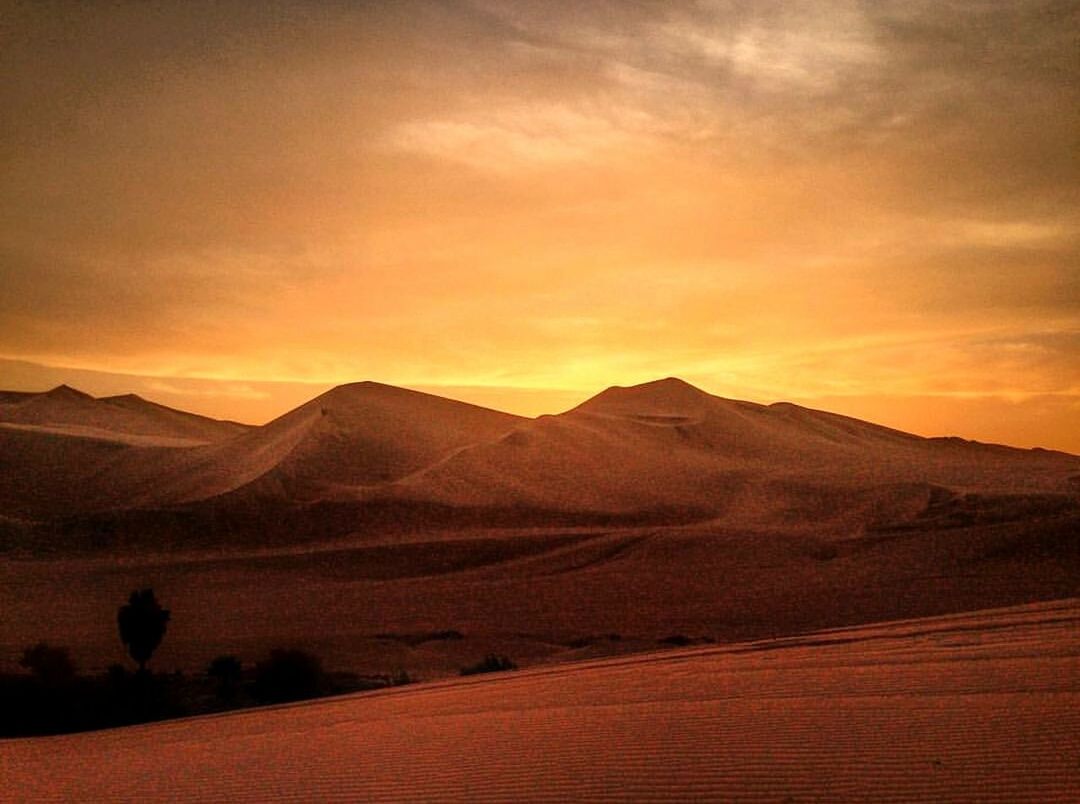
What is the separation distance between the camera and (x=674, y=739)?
861cm

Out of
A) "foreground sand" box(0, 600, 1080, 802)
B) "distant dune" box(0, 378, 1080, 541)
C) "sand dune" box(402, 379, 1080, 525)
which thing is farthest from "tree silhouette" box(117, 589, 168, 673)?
"sand dune" box(402, 379, 1080, 525)

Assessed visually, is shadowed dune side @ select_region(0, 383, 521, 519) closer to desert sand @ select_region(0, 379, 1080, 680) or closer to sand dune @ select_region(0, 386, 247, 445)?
desert sand @ select_region(0, 379, 1080, 680)

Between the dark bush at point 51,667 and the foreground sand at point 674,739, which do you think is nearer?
the foreground sand at point 674,739

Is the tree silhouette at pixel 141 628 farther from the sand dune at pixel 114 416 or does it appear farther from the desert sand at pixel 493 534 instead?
the sand dune at pixel 114 416

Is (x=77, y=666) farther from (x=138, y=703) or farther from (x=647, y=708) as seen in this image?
(x=647, y=708)

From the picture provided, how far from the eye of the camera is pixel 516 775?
7.94 m

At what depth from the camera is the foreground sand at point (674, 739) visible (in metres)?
7.29

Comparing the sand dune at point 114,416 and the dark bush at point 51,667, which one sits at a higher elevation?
the sand dune at point 114,416

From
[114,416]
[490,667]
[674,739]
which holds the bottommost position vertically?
[490,667]

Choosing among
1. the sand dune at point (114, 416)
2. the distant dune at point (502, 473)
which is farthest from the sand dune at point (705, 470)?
the sand dune at point (114, 416)

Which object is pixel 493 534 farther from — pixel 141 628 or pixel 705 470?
pixel 141 628

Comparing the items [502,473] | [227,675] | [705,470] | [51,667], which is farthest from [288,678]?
[705,470]

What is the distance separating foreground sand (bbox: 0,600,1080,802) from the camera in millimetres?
7285

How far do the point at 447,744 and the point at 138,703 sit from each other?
31.3 feet
